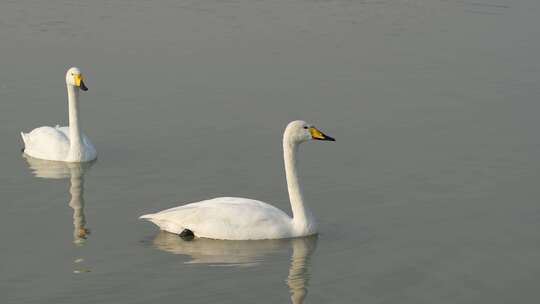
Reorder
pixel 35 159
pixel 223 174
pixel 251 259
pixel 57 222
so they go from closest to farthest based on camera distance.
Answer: pixel 251 259 → pixel 57 222 → pixel 223 174 → pixel 35 159

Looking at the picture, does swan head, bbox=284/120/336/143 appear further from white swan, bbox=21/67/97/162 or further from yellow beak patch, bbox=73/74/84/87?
yellow beak patch, bbox=73/74/84/87

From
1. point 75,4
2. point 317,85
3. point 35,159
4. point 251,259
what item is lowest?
point 251,259

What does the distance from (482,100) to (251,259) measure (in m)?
7.97

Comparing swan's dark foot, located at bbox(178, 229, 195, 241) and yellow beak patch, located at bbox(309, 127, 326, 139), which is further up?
yellow beak patch, located at bbox(309, 127, 326, 139)

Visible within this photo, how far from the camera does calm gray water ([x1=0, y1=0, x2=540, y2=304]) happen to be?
10945 millimetres

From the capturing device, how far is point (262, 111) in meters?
17.3

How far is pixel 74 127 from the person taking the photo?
50.2 feet

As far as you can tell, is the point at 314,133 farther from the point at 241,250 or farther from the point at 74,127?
the point at 74,127

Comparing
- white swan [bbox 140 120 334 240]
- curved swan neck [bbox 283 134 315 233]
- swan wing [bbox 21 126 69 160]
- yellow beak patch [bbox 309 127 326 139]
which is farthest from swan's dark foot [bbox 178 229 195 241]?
swan wing [bbox 21 126 69 160]

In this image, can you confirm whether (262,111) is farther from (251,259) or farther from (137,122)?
(251,259)

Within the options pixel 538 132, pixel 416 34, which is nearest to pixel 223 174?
pixel 538 132

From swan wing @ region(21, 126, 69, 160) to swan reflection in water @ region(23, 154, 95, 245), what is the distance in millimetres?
92

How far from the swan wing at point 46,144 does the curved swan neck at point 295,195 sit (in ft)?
13.4

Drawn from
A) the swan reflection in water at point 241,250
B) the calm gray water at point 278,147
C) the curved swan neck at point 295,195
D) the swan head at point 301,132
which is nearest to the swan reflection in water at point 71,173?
the calm gray water at point 278,147
